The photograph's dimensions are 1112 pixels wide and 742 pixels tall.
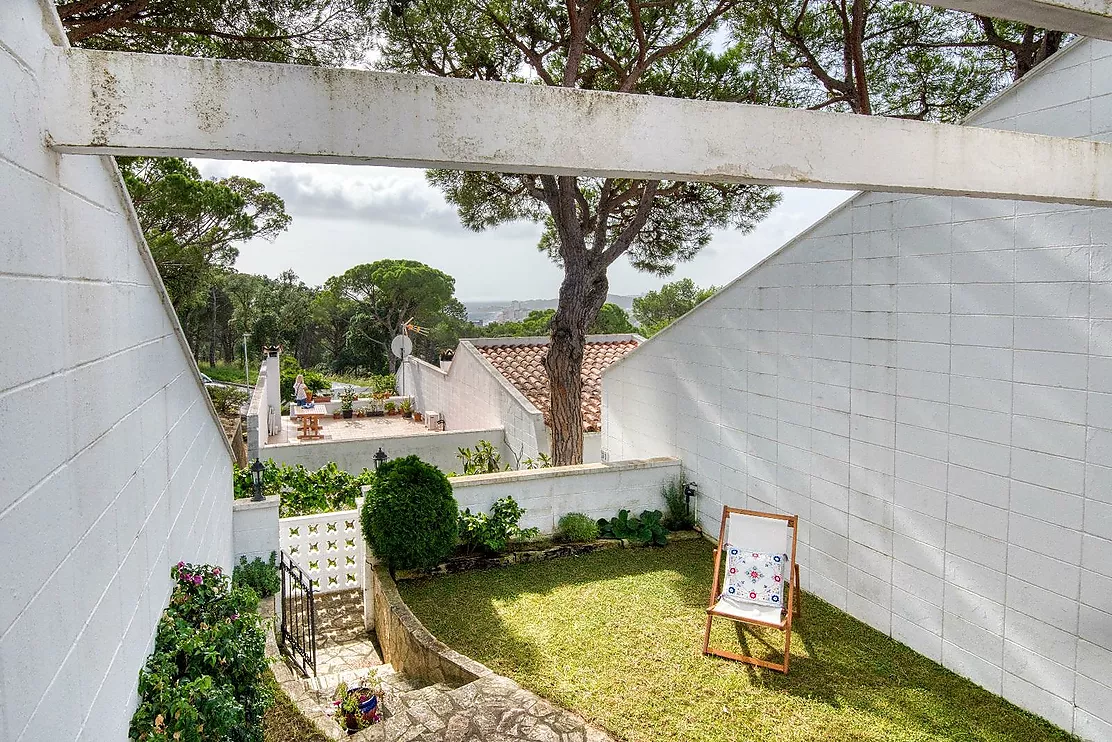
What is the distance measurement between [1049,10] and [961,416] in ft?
9.82

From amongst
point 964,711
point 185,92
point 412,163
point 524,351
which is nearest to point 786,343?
point 964,711

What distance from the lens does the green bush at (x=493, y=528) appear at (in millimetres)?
6398

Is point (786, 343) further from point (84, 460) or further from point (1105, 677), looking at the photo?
point (84, 460)

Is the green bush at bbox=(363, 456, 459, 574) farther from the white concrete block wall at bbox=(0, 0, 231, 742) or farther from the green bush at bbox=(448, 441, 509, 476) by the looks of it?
the white concrete block wall at bbox=(0, 0, 231, 742)

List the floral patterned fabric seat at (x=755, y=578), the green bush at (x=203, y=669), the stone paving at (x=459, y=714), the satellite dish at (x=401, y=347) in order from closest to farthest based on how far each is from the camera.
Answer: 1. the green bush at (x=203, y=669)
2. the stone paving at (x=459, y=714)
3. the floral patterned fabric seat at (x=755, y=578)
4. the satellite dish at (x=401, y=347)

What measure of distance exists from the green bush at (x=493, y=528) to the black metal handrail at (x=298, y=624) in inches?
58.2

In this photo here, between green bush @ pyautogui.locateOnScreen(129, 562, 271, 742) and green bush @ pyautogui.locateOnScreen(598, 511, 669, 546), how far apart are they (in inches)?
173

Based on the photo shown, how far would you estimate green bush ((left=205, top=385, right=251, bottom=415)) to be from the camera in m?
19.9

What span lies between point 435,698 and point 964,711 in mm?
3204

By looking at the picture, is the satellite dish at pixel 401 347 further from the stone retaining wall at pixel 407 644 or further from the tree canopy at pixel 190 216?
the stone retaining wall at pixel 407 644

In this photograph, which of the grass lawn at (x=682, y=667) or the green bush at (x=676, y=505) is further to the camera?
the green bush at (x=676, y=505)

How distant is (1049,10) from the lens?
6.22ft

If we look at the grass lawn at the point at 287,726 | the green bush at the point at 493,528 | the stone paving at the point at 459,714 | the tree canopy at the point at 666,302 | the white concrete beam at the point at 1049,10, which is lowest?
the stone paving at the point at 459,714

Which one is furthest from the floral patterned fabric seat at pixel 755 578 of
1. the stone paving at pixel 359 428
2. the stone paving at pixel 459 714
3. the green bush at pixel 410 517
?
the stone paving at pixel 359 428
